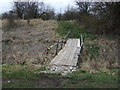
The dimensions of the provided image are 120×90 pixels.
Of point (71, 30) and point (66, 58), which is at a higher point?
point (71, 30)

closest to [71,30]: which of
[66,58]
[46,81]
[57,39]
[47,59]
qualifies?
[57,39]

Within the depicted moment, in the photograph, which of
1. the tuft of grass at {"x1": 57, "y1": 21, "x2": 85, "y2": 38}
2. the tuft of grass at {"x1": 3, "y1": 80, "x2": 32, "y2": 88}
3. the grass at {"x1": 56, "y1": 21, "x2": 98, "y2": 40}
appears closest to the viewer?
the tuft of grass at {"x1": 3, "y1": 80, "x2": 32, "y2": 88}

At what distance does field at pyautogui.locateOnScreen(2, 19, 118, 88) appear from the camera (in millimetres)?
7680

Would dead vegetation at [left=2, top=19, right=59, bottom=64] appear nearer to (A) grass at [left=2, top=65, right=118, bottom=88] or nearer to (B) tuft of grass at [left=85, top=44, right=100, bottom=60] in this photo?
(B) tuft of grass at [left=85, top=44, right=100, bottom=60]

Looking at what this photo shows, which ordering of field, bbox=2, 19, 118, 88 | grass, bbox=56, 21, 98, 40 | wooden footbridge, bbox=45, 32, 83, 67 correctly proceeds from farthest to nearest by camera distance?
1. grass, bbox=56, 21, 98, 40
2. wooden footbridge, bbox=45, 32, 83, 67
3. field, bbox=2, 19, 118, 88

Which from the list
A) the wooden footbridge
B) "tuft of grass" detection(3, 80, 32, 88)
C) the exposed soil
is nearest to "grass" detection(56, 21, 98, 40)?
the wooden footbridge

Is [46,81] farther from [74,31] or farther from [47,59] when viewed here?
[74,31]

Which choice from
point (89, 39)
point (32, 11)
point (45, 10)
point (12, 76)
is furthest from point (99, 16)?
point (45, 10)

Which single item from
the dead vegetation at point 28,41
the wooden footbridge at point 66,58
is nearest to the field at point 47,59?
the dead vegetation at point 28,41

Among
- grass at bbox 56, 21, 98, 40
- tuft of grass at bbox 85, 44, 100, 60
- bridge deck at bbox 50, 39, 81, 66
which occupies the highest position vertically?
grass at bbox 56, 21, 98, 40

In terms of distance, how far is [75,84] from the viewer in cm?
740

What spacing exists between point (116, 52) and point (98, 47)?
1.66 m

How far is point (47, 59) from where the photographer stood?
16281 mm

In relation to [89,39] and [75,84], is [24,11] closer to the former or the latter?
[89,39]
